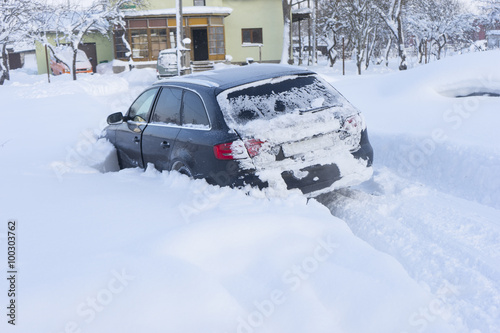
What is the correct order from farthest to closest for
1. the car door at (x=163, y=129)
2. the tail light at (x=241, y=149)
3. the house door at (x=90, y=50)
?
the house door at (x=90, y=50) < the car door at (x=163, y=129) < the tail light at (x=241, y=149)

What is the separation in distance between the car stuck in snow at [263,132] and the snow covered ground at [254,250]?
0.85ft

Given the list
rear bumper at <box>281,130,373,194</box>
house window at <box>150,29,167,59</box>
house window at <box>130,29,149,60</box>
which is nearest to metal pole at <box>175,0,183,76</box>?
house window at <box>150,29,167,59</box>

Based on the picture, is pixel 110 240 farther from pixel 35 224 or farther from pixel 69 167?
pixel 69 167

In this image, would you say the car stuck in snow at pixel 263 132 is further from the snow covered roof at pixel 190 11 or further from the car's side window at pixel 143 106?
the snow covered roof at pixel 190 11

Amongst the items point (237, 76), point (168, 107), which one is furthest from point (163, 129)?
point (237, 76)

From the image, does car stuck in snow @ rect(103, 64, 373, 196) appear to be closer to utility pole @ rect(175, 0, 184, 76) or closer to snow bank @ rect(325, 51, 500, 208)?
snow bank @ rect(325, 51, 500, 208)

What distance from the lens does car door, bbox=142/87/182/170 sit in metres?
5.05

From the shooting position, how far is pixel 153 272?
280 cm

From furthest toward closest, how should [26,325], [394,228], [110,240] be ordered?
[394,228] → [110,240] → [26,325]

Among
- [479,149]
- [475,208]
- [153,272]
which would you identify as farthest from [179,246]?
[479,149]

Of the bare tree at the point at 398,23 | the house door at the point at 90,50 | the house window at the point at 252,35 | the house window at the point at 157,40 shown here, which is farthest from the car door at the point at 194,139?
the house door at the point at 90,50

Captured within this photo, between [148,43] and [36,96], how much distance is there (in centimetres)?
1916

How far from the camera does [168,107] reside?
17.4ft

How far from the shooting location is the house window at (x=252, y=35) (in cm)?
3656
